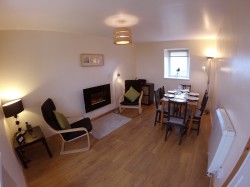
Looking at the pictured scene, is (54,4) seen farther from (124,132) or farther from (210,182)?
(210,182)

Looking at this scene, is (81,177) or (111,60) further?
(111,60)

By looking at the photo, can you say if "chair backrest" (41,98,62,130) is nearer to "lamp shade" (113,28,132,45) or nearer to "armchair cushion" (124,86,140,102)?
"lamp shade" (113,28,132,45)

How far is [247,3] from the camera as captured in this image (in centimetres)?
128

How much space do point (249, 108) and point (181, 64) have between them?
4.30 m

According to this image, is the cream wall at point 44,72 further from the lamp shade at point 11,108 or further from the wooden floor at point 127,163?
the wooden floor at point 127,163

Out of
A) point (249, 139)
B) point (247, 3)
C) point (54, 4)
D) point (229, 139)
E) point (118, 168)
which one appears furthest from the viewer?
point (118, 168)

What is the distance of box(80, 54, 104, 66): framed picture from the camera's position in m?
3.67

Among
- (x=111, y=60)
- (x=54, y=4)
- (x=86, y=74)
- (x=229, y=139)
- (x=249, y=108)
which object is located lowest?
(x=229, y=139)

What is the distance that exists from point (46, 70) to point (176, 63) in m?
4.31

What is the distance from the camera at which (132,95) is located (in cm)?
465

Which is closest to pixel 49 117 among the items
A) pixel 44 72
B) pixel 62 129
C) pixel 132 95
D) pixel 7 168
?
pixel 62 129

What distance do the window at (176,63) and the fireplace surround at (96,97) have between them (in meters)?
2.41

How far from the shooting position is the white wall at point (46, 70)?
2564 millimetres

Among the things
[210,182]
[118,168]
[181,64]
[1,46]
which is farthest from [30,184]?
[181,64]
